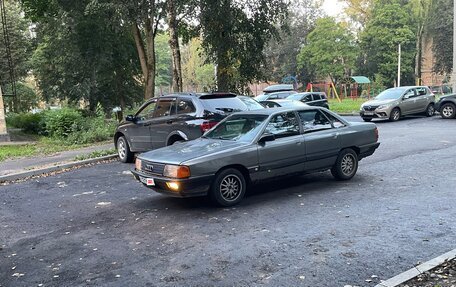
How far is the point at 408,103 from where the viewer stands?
20500mm

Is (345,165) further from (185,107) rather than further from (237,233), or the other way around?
(185,107)

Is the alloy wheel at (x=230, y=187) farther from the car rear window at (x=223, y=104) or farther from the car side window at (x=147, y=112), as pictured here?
the car side window at (x=147, y=112)

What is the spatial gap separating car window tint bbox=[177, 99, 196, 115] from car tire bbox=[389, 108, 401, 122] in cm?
1303

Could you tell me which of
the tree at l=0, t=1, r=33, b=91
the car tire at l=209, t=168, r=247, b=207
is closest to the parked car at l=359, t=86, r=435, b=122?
the car tire at l=209, t=168, r=247, b=207

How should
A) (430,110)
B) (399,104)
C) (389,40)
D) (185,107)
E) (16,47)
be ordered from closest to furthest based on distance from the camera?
(185,107) < (399,104) < (430,110) < (16,47) < (389,40)

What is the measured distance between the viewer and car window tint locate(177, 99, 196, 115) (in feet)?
32.2

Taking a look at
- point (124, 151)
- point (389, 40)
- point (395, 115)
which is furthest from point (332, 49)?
point (124, 151)

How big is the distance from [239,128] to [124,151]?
17.6ft

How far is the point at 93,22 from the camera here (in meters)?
24.8

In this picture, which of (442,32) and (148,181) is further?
(442,32)

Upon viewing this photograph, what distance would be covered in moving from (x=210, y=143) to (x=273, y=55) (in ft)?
200

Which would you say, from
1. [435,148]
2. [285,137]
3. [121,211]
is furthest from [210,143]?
[435,148]

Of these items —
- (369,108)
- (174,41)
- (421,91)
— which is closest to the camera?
(174,41)

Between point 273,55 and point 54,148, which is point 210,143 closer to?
point 54,148
